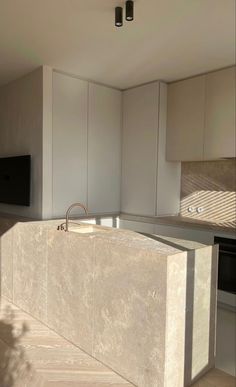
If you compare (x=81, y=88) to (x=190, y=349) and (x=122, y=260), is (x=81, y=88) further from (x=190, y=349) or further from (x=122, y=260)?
(x=190, y=349)

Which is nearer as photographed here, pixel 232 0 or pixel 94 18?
pixel 232 0

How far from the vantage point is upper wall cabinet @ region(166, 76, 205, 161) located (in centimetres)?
348

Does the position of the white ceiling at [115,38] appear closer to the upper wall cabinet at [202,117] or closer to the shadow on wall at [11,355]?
the upper wall cabinet at [202,117]

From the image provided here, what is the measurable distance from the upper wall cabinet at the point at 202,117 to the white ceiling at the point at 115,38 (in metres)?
0.17

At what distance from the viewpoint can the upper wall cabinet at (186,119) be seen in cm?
348

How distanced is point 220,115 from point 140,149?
1068 mm

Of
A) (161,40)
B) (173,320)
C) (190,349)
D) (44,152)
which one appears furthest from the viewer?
(44,152)

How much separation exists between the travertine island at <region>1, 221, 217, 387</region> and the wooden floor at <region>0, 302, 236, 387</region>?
0.05m

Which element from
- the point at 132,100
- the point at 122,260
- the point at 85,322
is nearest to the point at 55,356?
the point at 85,322

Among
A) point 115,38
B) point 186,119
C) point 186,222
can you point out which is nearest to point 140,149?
point 186,119

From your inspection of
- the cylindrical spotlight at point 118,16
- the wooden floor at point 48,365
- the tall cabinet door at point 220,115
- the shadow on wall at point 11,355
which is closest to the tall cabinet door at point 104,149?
the tall cabinet door at point 220,115

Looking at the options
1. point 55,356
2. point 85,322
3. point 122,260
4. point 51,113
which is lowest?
point 55,356

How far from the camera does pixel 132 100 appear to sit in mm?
3967

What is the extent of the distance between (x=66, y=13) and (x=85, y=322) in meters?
2.14
